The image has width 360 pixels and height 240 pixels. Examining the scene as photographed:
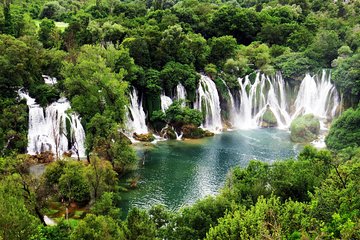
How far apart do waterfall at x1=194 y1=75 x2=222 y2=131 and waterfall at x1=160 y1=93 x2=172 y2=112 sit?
4001mm

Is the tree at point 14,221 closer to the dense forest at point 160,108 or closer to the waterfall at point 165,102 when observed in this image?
the dense forest at point 160,108

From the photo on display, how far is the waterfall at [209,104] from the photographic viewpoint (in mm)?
58250

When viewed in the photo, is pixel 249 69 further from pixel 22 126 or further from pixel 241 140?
pixel 22 126

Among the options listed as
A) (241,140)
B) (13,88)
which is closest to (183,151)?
(241,140)

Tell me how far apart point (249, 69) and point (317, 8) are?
43.2 m

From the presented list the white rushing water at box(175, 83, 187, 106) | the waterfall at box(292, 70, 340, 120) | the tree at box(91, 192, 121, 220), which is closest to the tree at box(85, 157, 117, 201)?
the tree at box(91, 192, 121, 220)

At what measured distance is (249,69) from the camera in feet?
211

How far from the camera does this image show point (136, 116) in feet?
176

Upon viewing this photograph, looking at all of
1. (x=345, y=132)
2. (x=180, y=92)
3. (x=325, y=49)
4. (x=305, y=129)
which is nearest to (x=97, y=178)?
(x=180, y=92)

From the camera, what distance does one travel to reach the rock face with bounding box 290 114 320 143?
52.9 metres

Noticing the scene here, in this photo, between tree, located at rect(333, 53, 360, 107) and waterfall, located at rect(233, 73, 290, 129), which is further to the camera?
waterfall, located at rect(233, 73, 290, 129)

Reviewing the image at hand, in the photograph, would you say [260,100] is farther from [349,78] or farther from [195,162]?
[195,162]

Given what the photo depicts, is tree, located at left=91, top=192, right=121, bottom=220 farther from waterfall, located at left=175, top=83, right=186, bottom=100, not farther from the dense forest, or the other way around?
waterfall, located at left=175, top=83, right=186, bottom=100

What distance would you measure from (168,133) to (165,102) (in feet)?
17.0
